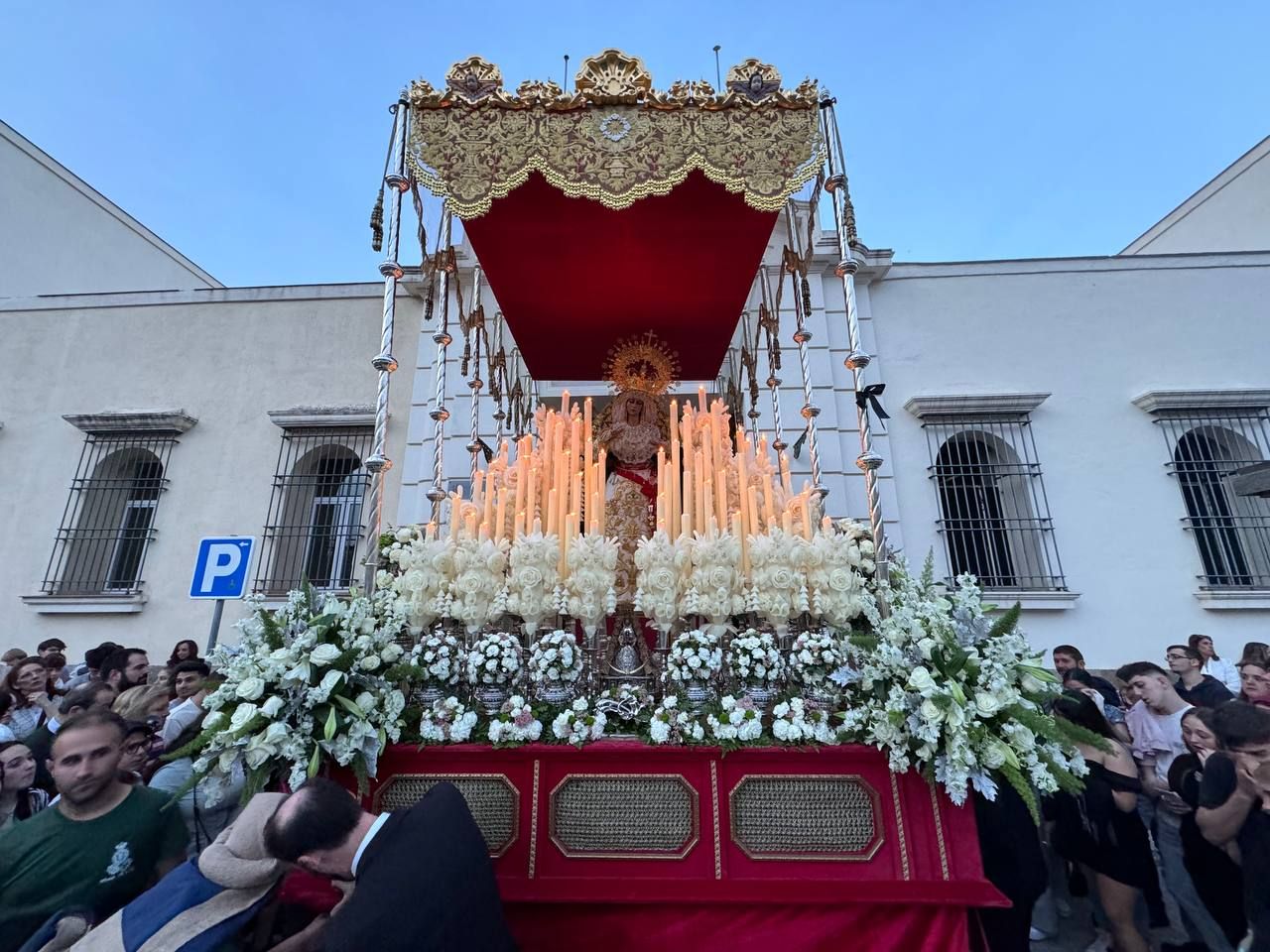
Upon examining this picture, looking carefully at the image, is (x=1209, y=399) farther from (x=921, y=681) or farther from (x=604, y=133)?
(x=604, y=133)

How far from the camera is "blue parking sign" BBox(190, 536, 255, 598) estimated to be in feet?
14.4

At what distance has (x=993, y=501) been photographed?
6.97 metres

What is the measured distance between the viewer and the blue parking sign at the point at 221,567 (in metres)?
4.38

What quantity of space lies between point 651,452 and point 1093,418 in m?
5.38

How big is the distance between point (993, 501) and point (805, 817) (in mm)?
5831

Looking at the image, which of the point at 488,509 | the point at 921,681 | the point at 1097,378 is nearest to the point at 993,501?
the point at 1097,378

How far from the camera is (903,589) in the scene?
2.62 m

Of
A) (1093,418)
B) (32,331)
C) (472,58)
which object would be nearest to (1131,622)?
(1093,418)

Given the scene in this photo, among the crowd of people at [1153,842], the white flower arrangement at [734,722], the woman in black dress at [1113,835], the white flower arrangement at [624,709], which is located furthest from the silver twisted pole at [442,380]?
the woman in black dress at [1113,835]

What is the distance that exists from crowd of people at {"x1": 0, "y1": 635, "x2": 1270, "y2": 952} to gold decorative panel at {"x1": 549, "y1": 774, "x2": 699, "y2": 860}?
535 millimetres

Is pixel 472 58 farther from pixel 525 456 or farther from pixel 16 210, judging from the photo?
pixel 16 210

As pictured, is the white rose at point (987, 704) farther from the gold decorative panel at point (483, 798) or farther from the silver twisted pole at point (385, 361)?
the silver twisted pole at point (385, 361)

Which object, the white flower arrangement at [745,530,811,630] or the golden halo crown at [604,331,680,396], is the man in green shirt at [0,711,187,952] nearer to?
the white flower arrangement at [745,530,811,630]

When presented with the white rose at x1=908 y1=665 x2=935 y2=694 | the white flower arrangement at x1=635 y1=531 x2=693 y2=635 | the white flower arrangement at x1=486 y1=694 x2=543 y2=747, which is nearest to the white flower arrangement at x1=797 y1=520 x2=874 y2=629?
the white rose at x1=908 y1=665 x2=935 y2=694
